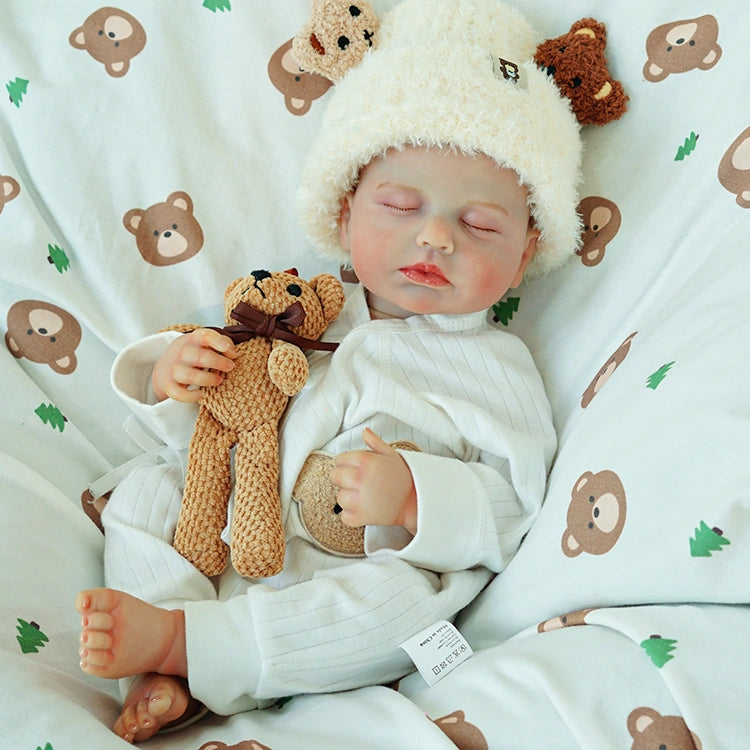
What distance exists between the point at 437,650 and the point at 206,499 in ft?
1.26

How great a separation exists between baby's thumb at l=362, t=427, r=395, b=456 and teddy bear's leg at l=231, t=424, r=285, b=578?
0.49 feet

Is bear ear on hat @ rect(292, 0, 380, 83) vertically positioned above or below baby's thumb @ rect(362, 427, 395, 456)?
above

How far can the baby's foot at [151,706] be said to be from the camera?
0.95 m

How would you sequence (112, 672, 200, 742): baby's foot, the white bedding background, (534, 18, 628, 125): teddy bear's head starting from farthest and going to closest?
1. (534, 18, 628, 125): teddy bear's head
2. (112, 672, 200, 742): baby's foot
3. the white bedding background

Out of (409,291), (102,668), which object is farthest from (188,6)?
(102,668)

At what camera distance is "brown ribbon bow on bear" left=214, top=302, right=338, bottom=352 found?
3.82ft

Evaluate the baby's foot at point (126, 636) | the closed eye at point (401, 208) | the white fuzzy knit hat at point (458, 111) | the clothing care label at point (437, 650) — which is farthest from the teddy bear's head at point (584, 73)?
the baby's foot at point (126, 636)

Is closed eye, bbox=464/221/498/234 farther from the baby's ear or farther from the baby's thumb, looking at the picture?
the baby's thumb

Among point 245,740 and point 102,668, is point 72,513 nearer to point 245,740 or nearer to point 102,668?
point 102,668

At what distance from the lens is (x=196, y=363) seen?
1.10m

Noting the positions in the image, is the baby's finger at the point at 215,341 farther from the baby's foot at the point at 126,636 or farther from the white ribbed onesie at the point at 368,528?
the baby's foot at the point at 126,636

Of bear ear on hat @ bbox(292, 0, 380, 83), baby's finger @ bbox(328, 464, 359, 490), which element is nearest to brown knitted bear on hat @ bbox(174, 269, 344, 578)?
baby's finger @ bbox(328, 464, 359, 490)

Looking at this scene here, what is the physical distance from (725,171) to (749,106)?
0.10 metres

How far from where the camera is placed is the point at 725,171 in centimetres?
117
